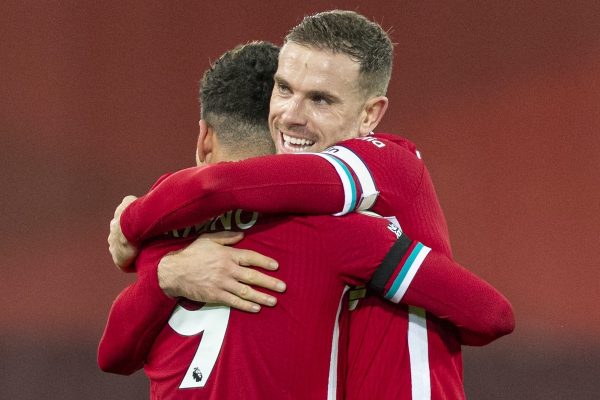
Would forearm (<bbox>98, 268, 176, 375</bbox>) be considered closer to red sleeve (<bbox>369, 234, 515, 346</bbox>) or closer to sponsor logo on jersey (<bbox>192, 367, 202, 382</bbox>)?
sponsor logo on jersey (<bbox>192, 367, 202, 382</bbox>)

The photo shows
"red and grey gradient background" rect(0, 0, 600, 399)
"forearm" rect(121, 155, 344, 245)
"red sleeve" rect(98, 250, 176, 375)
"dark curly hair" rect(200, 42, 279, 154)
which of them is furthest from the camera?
"red and grey gradient background" rect(0, 0, 600, 399)

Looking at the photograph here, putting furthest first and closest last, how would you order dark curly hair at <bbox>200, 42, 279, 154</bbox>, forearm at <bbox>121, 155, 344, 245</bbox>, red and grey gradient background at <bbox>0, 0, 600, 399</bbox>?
red and grey gradient background at <bbox>0, 0, 600, 399</bbox>
dark curly hair at <bbox>200, 42, 279, 154</bbox>
forearm at <bbox>121, 155, 344, 245</bbox>

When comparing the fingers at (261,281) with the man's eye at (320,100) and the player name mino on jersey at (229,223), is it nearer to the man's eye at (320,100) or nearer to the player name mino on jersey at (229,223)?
the player name mino on jersey at (229,223)

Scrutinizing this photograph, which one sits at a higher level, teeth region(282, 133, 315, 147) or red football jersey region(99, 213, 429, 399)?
teeth region(282, 133, 315, 147)

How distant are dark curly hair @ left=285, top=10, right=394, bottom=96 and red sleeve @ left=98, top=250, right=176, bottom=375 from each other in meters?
0.41

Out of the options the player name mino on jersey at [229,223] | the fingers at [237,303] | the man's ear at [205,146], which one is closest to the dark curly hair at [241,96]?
the man's ear at [205,146]

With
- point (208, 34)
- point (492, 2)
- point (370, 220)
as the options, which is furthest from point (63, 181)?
point (370, 220)

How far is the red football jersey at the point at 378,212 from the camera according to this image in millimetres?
1130

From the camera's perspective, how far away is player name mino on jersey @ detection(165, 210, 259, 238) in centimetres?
122

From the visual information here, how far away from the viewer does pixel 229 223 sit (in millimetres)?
1232

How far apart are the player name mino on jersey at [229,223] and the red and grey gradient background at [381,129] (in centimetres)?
144

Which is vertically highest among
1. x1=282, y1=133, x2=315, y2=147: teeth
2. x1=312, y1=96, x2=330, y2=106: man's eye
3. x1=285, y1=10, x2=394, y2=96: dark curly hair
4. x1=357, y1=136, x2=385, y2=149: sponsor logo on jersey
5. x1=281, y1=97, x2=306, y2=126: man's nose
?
x1=285, y1=10, x2=394, y2=96: dark curly hair

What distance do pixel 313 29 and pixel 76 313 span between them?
5.05 feet

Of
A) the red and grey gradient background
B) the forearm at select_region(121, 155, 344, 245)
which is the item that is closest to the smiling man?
the forearm at select_region(121, 155, 344, 245)
